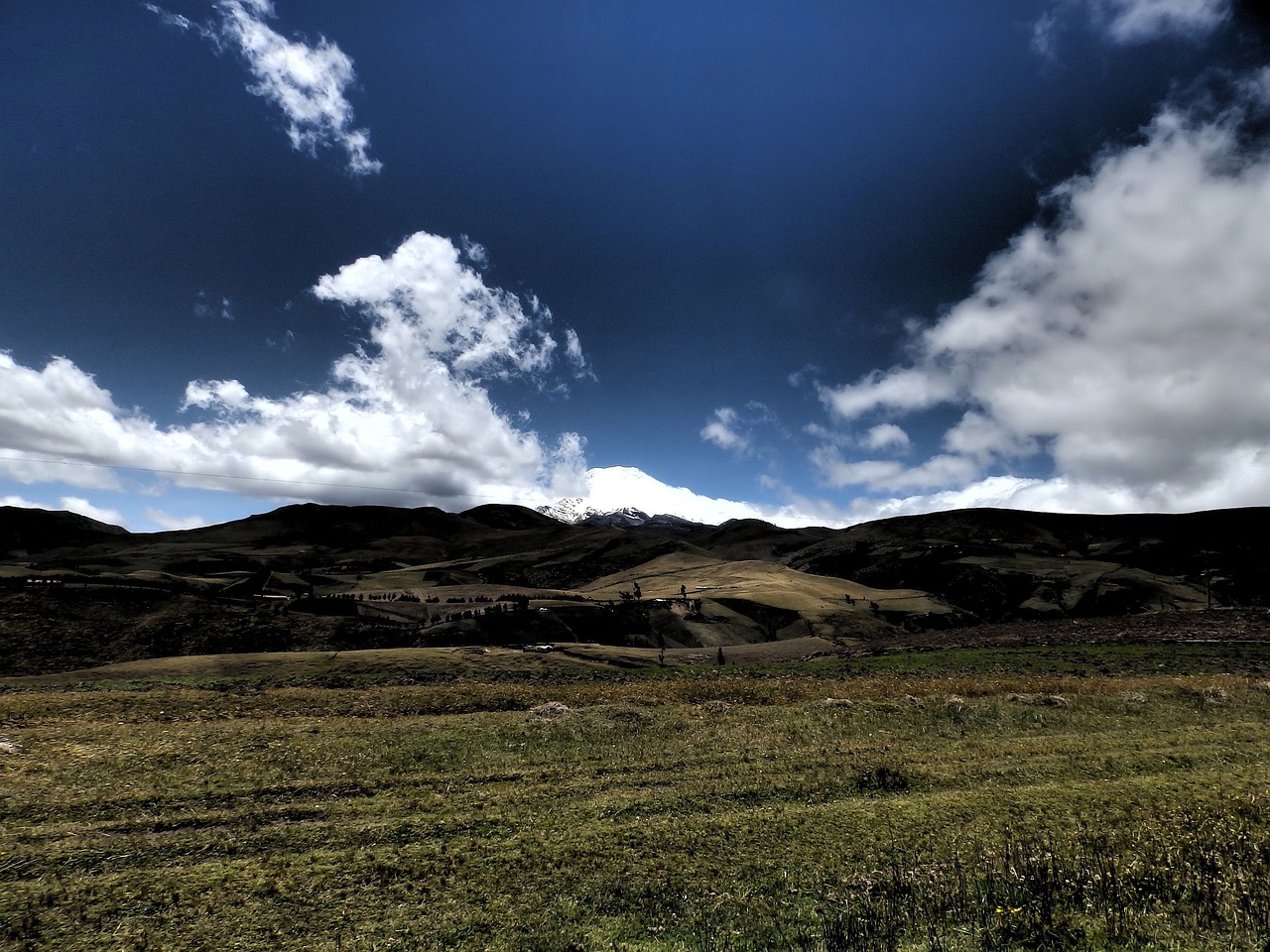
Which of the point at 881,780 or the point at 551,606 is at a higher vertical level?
the point at 551,606

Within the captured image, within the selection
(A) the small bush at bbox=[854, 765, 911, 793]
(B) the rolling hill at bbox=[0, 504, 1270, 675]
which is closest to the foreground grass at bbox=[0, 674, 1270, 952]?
(A) the small bush at bbox=[854, 765, 911, 793]

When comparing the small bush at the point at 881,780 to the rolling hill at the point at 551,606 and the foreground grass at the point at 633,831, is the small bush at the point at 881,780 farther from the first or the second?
the rolling hill at the point at 551,606

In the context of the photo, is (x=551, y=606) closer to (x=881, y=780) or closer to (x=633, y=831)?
(x=881, y=780)

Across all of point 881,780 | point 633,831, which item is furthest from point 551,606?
point 633,831

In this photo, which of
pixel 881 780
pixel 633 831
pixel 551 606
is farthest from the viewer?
pixel 551 606

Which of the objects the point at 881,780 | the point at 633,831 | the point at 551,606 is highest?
the point at 551,606

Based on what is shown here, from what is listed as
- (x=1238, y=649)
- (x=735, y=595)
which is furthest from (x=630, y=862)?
(x=735, y=595)

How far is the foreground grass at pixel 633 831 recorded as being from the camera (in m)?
12.0

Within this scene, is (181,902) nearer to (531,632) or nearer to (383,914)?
(383,914)

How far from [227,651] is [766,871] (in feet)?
259

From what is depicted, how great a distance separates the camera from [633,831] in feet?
54.4

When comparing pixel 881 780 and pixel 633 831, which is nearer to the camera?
pixel 633 831

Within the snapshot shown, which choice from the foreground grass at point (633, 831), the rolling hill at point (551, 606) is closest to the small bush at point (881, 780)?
the foreground grass at point (633, 831)

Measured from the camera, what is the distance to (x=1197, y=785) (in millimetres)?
18344
